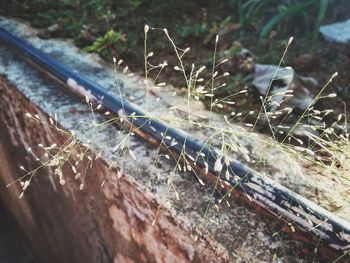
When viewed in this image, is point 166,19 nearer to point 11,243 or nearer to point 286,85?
point 286,85

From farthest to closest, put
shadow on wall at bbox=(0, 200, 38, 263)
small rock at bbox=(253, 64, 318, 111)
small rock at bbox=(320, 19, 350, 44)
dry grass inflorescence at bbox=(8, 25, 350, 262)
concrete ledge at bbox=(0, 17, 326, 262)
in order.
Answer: shadow on wall at bbox=(0, 200, 38, 263) < small rock at bbox=(320, 19, 350, 44) < small rock at bbox=(253, 64, 318, 111) < concrete ledge at bbox=(0, 17, 326, 262) < dry grass inflorescence at bbox=(8, 25, 350, 262)

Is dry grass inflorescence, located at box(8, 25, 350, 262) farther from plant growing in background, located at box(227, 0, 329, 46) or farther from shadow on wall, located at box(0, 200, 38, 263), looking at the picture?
shadow on wall, located at box(0, 200, 38, 263)

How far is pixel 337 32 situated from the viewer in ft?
7.98

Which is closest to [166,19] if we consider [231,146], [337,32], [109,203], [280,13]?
[280,13]

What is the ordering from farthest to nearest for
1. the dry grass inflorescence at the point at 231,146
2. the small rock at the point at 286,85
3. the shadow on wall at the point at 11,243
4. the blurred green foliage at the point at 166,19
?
the shadow on wall at the point at 11,243 < the blurred green foliage at the point at 166,19 < the small rock at the point at 286,85 < the dry grass inflorescence at the point at 231,146

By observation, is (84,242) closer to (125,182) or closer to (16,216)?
(125,182)

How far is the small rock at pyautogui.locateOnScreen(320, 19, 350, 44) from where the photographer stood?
7.77 ft

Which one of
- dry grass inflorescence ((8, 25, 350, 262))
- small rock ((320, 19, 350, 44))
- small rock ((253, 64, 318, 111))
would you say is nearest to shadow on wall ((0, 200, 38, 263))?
dry grass inflorescence ((8, 25, 350, 262))

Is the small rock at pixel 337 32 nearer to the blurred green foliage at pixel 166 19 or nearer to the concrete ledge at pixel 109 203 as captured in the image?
the blurred green foliage at pixel 166 19

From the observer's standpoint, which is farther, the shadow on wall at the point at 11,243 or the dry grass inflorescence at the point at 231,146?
the shadow on wall at the point at 11,243

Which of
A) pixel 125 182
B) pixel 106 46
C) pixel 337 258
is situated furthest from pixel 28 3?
pixel 337 258

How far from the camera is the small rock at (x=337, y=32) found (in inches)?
93.2

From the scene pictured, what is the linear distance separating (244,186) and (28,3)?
2.73m

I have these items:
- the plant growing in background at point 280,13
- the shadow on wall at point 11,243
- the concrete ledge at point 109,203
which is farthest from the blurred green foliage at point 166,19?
the shadow on wall at point 11,243
